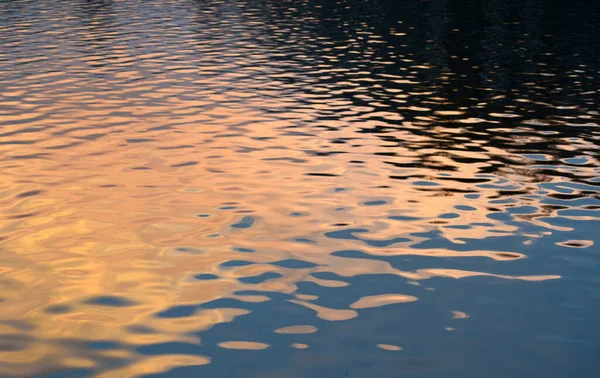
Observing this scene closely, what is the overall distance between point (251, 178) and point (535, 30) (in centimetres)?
4210

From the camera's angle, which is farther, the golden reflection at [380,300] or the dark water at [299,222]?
the golden reflection at [380,300]

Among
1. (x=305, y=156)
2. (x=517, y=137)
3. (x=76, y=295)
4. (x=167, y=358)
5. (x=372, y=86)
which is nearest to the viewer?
(x=167, y=358)

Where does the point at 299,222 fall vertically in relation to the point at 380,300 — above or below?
below

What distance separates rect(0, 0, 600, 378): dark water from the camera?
12.5m

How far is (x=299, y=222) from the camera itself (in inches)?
713

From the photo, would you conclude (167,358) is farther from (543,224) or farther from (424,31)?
(424,31)

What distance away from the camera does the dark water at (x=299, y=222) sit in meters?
12.5

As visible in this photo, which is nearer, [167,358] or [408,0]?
[167,358]

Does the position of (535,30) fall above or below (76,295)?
below

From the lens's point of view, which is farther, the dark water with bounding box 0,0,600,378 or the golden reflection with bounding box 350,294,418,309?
the golden reflection with bounding box 350,294,418,309

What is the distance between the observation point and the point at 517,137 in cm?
2681

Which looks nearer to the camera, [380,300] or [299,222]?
[380,300]

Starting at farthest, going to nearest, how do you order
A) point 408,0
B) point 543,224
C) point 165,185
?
point 408,0
point 165,185
point 543,224

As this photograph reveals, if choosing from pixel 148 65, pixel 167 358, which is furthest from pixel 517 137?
pixel 148 65
